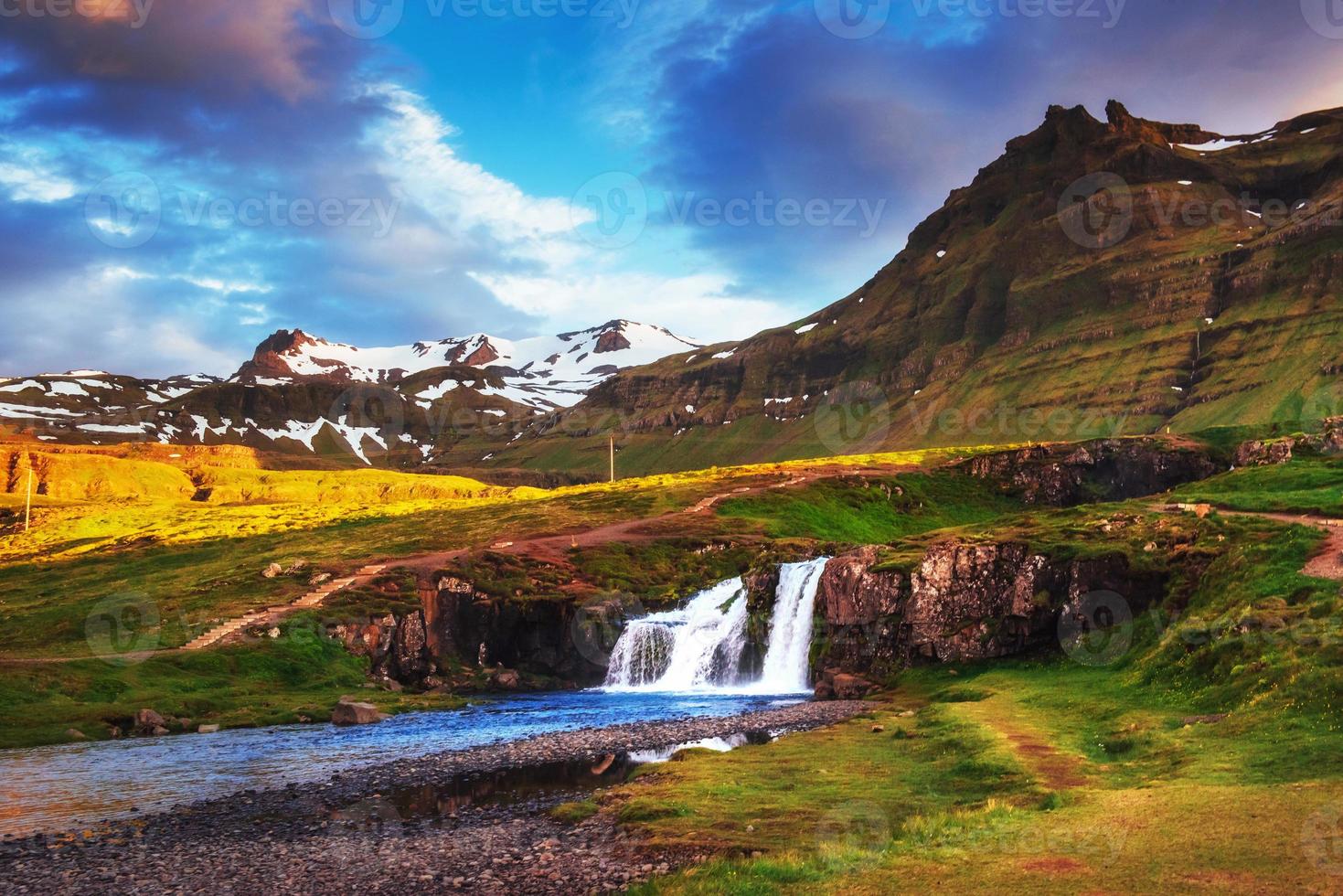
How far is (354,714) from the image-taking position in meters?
58.2

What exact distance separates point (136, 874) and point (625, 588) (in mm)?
71539

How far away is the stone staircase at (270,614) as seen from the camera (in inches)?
3000

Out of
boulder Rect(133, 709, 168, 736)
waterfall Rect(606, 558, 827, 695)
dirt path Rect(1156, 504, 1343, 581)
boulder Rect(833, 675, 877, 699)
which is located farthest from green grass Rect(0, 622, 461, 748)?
dirt path Rect(1156, 504, 1343, 581)

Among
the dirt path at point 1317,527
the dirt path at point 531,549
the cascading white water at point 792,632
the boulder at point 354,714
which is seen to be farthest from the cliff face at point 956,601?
the dirt path at point 531,549

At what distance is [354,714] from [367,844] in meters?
32.3

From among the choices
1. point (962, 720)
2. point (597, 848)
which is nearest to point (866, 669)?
point (962, 720)

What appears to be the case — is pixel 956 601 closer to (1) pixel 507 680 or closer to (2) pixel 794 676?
(2) pixel 794 676

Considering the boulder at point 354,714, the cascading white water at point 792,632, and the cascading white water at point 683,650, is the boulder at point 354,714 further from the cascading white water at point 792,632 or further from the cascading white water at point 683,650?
the cascading white water at point 792,632

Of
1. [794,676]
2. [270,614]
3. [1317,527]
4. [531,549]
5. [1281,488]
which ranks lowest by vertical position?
[794,676]

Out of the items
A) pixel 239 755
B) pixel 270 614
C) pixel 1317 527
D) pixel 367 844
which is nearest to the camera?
pixel 367 844

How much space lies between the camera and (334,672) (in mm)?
74062

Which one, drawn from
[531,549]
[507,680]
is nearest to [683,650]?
[507,680]

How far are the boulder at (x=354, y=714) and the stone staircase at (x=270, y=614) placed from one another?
21.5 metres

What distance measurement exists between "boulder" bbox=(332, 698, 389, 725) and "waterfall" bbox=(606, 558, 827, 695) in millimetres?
27192
